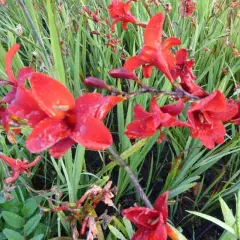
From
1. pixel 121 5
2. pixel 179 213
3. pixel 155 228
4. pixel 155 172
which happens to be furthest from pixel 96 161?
pixel 155 228

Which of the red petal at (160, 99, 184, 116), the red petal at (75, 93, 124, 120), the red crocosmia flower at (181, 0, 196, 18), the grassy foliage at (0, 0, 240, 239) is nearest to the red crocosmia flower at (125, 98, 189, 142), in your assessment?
the red petal at (160, 99, 184, 116)

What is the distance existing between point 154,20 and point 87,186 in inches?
22.7

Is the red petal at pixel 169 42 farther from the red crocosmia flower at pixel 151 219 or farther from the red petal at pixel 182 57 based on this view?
the red crocosmia flower at pixel 151 219

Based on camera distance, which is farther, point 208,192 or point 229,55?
point 229,55

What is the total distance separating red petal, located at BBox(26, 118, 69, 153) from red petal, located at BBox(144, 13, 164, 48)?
0.82ft

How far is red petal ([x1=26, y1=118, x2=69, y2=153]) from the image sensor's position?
0.49 metres

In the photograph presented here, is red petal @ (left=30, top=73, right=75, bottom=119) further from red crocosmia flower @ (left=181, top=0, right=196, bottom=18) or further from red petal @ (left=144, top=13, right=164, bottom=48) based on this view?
red crocosmia flower @ (left=181, top=0, right=196, bottom=18)

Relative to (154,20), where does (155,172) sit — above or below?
below

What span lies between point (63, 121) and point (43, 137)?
4 centimetres

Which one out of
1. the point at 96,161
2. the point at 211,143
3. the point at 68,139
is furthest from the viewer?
the point at 96,161

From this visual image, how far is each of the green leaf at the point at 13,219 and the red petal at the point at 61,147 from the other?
0.48 metres

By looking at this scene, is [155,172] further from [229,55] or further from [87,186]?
[229,55]

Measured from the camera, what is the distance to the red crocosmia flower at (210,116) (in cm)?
56

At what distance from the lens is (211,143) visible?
625 millimetres
